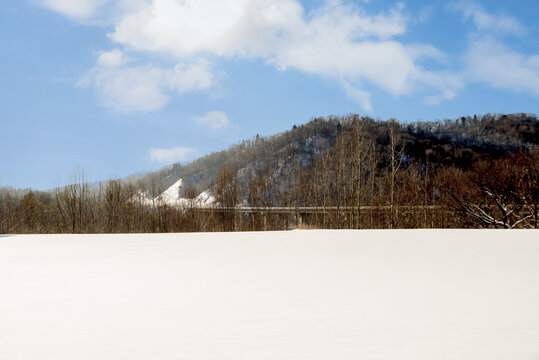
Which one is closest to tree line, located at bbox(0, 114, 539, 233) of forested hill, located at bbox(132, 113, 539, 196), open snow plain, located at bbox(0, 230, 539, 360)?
open snow plain, located at bbox(0, 230, 539, 360)

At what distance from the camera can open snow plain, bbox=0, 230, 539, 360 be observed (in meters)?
1.64

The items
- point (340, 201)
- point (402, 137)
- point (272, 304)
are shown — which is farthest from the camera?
point (402, 137)

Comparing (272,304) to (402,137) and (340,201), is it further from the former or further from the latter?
(402,137)

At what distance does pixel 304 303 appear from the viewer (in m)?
2.26

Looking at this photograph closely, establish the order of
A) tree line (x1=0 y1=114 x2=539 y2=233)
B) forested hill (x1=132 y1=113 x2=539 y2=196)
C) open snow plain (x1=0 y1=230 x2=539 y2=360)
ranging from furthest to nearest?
forested hill (x1=132 y1=113 x2=539 y2=196) < tree line (x1=0 y1=114 x2=539 y2=233) < open snow plain (x1=0 y1=230 x2=539 y2=360)

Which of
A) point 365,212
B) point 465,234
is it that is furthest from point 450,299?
point 365,212

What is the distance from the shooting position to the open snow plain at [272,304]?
1.64 meters

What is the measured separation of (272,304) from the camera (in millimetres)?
2230

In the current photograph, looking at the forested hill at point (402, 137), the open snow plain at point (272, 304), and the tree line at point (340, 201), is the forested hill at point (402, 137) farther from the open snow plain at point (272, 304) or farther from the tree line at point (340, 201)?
the open snow plain at point (272, 304)

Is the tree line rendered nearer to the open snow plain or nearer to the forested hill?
the open snow plain

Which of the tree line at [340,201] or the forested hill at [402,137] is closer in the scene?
the tree line at [340,201]

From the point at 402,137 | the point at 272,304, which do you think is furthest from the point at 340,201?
the point at 402,137

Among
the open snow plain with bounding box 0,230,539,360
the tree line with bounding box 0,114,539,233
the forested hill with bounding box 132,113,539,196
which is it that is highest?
the forested hill with bounding box 132,113,539,196

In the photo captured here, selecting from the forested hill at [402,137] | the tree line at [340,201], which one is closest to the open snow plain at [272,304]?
the tree line at [340,201]
